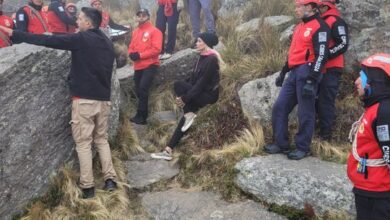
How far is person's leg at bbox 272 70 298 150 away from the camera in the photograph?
6.15m

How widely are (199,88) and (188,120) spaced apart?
546 mm

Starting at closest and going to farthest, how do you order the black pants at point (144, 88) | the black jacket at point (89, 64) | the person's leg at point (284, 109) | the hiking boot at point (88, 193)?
the black jacket at point (89, 64) → the hiking boot at point (88, 193) → the person's leg at point (284, 109) → the black pants at point (144, 88)

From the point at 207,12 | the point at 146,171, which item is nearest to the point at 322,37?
the point at 146,171

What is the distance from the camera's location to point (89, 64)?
5.64 m

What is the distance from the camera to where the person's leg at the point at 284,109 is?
6.15 metres

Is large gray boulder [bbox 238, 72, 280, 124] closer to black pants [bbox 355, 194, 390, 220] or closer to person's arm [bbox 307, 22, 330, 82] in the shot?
person's arm [bbox 307, 22, 330, 82]

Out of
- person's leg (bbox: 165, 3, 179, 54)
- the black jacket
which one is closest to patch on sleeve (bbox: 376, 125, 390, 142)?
the black jacket

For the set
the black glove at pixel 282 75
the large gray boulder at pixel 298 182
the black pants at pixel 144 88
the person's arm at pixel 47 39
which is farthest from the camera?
the black pants at pixel 144 88

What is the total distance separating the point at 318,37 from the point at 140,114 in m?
3.76

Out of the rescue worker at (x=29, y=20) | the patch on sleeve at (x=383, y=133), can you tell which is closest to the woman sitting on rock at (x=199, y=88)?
the rescue worker at (x=29, y=20)

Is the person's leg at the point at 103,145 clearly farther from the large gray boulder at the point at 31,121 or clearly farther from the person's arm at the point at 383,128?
the person's arm at the point at 383,128

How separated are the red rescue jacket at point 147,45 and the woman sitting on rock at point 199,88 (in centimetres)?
124

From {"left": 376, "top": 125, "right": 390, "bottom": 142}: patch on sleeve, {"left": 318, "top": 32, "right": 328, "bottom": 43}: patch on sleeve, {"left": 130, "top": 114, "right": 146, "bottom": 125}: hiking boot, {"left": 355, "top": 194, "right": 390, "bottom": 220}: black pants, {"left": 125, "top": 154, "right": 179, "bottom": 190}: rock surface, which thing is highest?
{"left": 318, "top": 32, "right": 328, "bottom": 43}: patch on sleeve

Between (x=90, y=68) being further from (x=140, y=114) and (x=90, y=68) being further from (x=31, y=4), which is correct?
(x=31, y=4)
